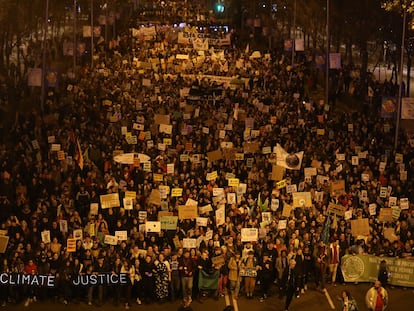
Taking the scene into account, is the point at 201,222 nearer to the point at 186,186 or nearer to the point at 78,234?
the point at 186,186

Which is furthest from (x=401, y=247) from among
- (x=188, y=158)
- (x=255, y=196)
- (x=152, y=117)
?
(x=152, y=117)

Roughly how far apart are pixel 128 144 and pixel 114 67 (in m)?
16.0

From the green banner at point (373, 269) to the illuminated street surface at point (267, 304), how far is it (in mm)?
294

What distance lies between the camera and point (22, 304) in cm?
1730

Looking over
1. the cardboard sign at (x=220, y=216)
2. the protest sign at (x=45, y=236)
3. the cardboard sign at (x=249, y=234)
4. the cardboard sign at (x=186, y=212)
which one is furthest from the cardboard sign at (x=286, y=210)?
the protest sign at (x=45, y=236)

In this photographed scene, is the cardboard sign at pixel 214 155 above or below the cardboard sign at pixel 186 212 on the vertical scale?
above

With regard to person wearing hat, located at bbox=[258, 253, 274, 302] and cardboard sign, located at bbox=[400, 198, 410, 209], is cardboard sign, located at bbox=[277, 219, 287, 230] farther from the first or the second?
cardboard sign, located at bbox=[400, 198, 410, 209]

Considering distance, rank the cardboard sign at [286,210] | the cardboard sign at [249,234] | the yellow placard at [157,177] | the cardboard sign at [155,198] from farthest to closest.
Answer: the yellow placard at [157,177]
the cardboard sign at [155,198]
the cardboard sign at [286,210]
the cardboard sign at [249,234]

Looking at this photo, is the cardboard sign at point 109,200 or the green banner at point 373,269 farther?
the cardboard sign at point 109,200

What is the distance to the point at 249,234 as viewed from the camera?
18594mm

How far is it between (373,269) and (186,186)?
595cm

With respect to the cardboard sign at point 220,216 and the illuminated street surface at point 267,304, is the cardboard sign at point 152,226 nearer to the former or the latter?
the cardboard sign at point 220,216

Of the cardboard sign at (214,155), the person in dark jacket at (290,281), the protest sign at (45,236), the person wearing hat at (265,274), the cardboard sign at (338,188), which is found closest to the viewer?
the person in dark jacket at (290,281)

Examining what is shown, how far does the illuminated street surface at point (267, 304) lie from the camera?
1728 centimetres
